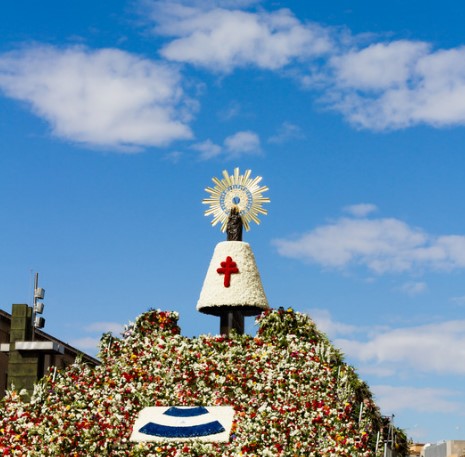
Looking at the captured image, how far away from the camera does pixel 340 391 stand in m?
30.1

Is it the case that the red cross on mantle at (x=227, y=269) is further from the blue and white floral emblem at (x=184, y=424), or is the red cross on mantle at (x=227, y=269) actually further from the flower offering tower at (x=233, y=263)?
the blue and white floral emblem at (x=184, y=424)

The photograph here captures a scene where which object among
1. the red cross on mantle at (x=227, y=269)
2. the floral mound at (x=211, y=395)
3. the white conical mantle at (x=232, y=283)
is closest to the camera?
the floral mound at (x=211, y=395)

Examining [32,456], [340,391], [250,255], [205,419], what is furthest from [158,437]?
[250,255]

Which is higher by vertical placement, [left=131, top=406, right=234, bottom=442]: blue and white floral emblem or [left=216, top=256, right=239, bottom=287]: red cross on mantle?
[left=216, top=256, right=239, bottom=287]: red cross on mantle

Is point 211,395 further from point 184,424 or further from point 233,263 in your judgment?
point 233,263

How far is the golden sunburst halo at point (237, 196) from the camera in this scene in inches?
1433

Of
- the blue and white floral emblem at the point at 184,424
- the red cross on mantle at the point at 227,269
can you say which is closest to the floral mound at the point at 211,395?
the blue and white floral emblem at the point at 184,424

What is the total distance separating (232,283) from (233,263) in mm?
809

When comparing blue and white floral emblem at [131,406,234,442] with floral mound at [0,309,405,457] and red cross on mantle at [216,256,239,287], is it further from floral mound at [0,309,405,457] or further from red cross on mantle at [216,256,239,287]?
red cross on mantle at [216,256,239,287]

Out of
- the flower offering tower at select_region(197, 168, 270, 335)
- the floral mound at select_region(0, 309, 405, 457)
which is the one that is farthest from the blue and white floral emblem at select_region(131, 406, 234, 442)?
the flower offering tower at select_region(197, 168, 270, 335)

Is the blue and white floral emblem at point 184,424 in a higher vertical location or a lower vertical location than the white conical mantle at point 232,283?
lower

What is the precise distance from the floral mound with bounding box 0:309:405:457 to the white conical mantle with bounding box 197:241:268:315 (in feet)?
5.08

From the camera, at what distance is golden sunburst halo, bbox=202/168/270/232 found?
3641cm

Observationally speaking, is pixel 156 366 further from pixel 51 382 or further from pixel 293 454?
pixel 293 454
